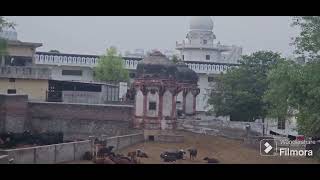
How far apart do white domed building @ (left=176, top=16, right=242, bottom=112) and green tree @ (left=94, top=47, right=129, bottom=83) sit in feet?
9.03

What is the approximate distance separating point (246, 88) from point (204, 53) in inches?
304

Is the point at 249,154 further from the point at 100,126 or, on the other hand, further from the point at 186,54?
the point at 186,54

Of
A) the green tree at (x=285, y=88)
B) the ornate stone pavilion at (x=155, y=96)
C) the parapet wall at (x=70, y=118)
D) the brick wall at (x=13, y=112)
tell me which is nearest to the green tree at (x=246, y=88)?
the ornate stone pavilion at (x=155, y=96)

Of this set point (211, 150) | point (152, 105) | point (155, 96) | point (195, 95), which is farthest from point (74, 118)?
point (195, 95)

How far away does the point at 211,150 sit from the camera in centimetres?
1527

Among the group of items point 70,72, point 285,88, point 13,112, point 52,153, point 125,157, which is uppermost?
point 70,72

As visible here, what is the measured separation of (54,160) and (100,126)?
220 inches

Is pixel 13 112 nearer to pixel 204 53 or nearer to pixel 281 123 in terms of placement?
pixel 281 123

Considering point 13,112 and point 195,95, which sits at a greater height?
point 195,95

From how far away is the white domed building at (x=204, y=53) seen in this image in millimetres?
23344

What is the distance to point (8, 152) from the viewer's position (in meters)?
11.1

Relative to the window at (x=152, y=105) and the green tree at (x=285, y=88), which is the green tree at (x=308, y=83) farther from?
the window at (x=152, y=105)
